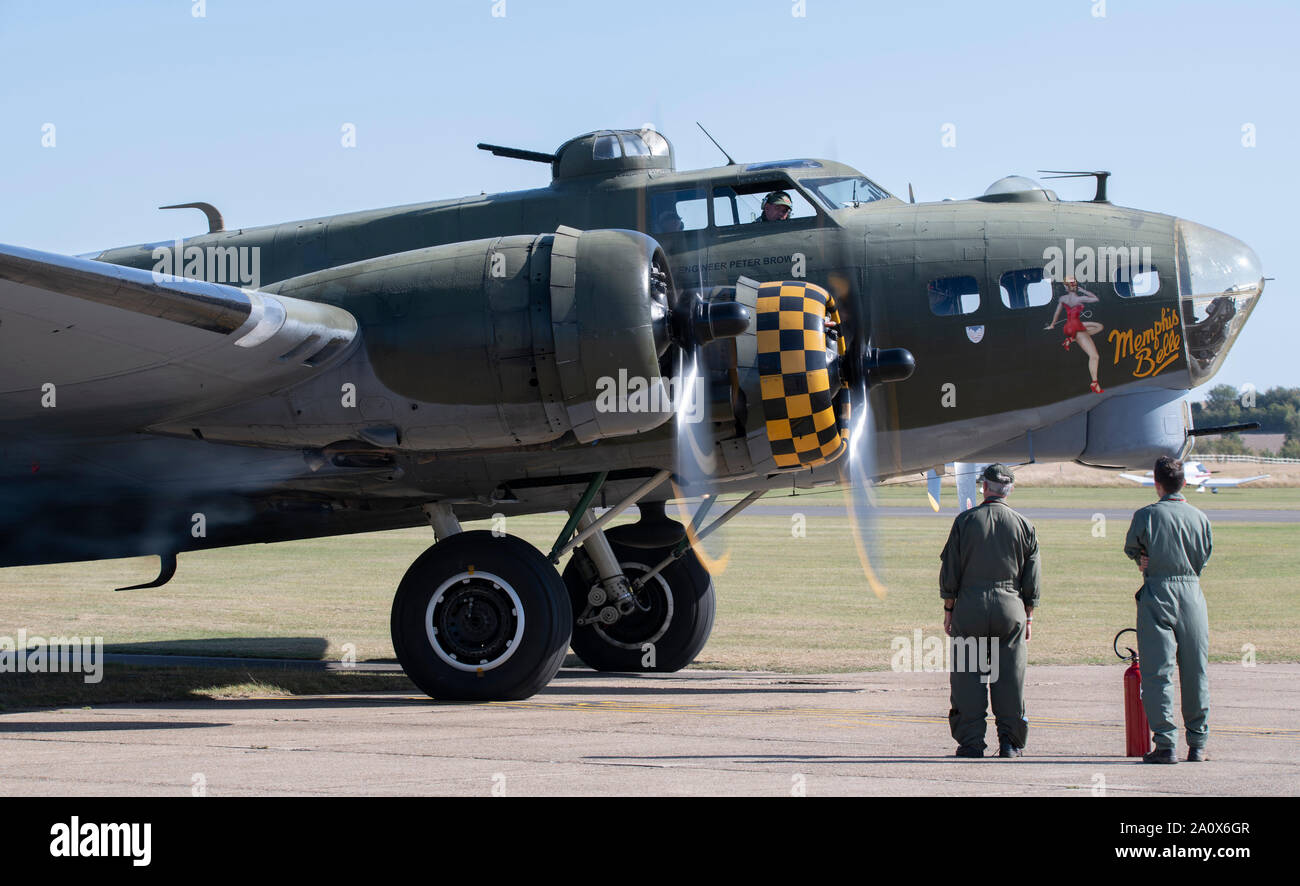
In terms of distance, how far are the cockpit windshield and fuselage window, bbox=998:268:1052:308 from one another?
5.62 ft

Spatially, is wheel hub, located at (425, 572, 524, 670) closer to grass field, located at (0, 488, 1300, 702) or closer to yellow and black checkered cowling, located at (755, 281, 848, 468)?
yellow and black checkered cowling, located at (755, 281, 848, 468)

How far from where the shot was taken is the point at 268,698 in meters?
13.0

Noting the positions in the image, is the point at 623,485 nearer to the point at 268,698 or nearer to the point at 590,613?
the point at 590,613

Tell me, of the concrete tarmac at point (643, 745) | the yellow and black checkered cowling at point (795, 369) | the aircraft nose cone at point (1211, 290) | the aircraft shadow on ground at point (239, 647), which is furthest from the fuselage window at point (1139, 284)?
the aircraft shadow on ground at point (239, 647)

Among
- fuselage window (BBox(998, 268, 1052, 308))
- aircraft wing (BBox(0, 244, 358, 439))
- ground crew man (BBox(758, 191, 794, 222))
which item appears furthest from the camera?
ground crew man (BBox(758, 191, 794, 222))

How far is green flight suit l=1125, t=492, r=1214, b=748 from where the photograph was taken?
8.31m

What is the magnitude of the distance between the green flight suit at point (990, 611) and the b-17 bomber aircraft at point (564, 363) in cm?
295

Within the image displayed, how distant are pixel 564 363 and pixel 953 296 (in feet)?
12.4

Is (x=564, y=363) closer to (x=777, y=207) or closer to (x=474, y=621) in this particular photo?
(x=474, y=621)

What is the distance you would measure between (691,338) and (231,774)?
202 inches

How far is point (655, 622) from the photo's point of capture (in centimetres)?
1563

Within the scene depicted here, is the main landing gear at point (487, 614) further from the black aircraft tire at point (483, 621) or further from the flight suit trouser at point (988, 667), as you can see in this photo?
the flight suit trouser at point (988, 667)

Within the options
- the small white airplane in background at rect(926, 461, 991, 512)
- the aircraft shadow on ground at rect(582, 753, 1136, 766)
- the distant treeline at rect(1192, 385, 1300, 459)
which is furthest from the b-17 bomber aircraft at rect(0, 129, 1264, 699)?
the distant treeline at rect(1192, 385, 1300, 459)
